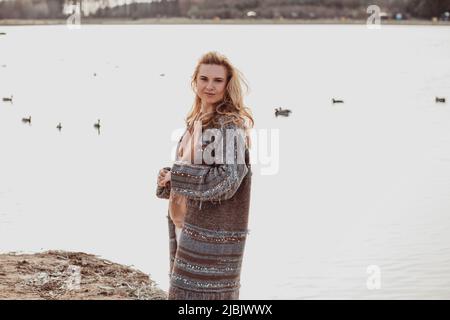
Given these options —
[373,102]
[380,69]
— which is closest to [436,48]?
[380,69]

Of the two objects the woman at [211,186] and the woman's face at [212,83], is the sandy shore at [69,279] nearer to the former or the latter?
the woman at [211,186]

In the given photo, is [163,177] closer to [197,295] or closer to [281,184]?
[197,295]

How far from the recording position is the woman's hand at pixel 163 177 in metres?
4.19

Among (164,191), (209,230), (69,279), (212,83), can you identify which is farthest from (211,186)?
(69,279)

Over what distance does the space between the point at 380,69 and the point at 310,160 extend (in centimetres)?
6380

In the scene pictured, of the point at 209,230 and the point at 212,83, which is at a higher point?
the point at 212,83

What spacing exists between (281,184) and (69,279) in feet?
40.8

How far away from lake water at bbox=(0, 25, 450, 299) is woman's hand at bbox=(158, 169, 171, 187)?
8.0 inches

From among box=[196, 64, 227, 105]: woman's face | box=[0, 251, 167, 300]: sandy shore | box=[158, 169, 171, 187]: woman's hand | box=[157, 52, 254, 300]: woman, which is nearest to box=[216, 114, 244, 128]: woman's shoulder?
box=[157, 52, 254, 300]: woman

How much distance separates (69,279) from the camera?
8.27m

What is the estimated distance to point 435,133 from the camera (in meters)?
33.2

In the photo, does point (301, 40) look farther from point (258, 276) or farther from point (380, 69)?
point (258, 276)

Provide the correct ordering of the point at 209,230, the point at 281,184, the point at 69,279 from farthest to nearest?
the point at 281,184
the point at 69,279
the point at 209,230

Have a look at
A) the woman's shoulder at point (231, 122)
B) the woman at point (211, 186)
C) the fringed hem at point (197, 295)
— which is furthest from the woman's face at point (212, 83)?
the fringed hem at point (197, 295)
